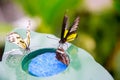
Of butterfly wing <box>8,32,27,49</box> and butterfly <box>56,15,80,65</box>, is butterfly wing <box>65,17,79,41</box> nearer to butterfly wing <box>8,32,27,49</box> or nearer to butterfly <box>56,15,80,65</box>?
butterfly <box>56,15,80,65</box>

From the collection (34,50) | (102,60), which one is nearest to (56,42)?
(34,50)

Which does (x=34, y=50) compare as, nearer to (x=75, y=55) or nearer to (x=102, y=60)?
(x=75, y=55)

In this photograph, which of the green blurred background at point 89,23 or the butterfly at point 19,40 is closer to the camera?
the butterfly at point 19,40

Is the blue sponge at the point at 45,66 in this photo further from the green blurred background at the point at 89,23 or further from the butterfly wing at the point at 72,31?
the green blurred background at the point at 89,23

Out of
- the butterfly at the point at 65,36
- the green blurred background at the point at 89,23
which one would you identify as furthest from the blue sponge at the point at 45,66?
the green blurred background at the point at 89,23

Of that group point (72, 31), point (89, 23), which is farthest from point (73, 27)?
point (89, 23)

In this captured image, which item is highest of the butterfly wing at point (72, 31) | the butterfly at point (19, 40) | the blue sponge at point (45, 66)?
the butterfly wing at point (72, 31)

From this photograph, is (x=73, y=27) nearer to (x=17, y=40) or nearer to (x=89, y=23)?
(x=17, y=40)
